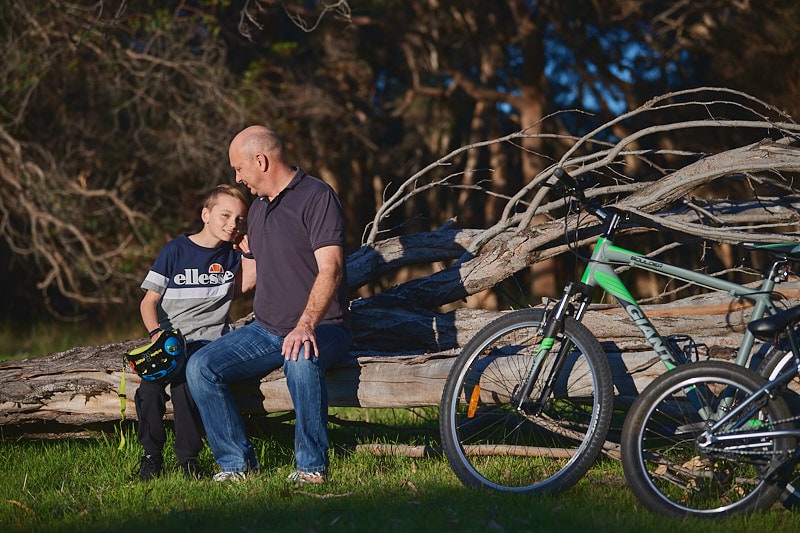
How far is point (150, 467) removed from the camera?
520cm

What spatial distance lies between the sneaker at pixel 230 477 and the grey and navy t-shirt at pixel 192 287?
897 mm

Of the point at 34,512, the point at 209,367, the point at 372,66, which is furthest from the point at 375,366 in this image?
the point at 372,66

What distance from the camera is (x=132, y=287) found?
46.0ft

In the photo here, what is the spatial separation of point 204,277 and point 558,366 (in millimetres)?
2164

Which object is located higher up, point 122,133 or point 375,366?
point 122,133

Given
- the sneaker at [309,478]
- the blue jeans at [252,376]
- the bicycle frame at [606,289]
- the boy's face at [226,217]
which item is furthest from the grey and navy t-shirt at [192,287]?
the bicycle frame at [606,289]

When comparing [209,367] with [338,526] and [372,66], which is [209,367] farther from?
[372,66]

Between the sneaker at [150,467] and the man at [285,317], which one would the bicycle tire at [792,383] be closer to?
the man at [285,317]

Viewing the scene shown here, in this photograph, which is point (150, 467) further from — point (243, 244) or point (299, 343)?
point (243, 244)

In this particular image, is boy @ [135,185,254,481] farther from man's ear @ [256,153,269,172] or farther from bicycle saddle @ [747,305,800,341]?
bicycle saddle @ [747,305,800,341]

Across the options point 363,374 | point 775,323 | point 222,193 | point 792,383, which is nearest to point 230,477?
point 363,374

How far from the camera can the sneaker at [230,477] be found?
5.00m

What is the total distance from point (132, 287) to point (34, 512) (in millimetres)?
9685

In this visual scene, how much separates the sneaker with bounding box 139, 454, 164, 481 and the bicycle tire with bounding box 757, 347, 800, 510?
3.17 metres
